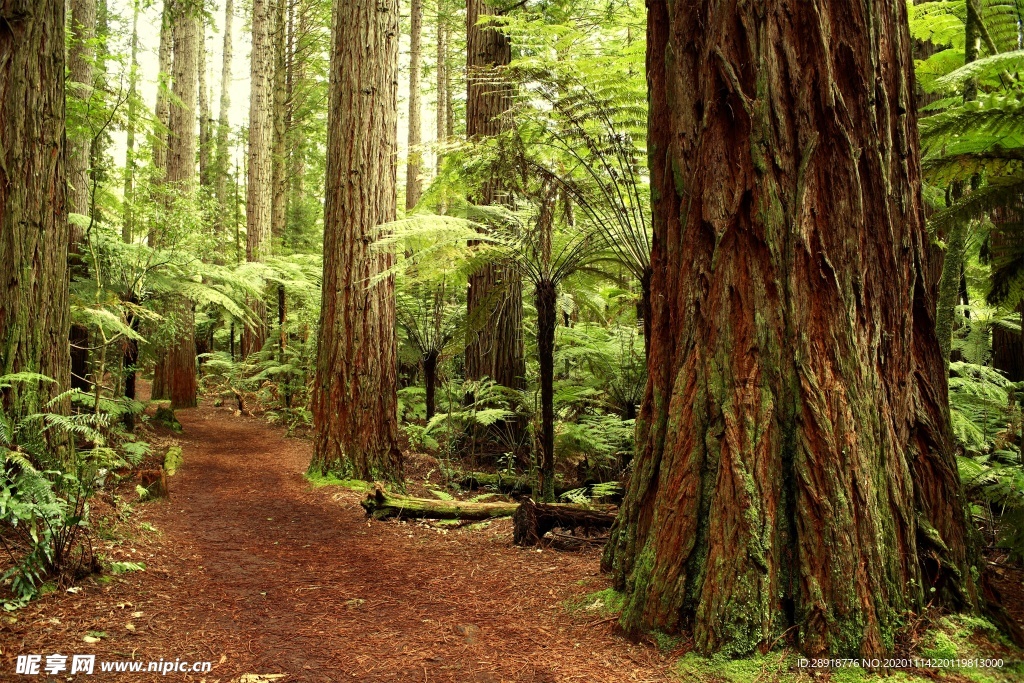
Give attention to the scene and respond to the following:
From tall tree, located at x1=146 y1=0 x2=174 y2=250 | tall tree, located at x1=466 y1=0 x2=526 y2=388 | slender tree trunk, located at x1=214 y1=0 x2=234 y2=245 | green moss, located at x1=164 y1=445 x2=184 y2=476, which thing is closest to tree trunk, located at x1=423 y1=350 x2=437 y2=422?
tall tree, located at x1=466 y1=0 x2=526 y2=388

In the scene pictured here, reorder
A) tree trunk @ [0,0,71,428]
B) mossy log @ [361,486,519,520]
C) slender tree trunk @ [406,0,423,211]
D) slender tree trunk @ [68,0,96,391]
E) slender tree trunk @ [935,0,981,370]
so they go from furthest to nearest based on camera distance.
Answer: slender tree trunk @ [406,0,423,211] < slender tree trunk @ [68,0,96,391] < mossy log @ [361,486,519,520] < tree trunk @ [0,0,71,428] < slender tree trunk @ [935,0,981,370]

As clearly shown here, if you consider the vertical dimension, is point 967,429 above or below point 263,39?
below

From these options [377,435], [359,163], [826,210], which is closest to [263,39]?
[359,163]

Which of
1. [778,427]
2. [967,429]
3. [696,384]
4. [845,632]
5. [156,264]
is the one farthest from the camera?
[156,264]

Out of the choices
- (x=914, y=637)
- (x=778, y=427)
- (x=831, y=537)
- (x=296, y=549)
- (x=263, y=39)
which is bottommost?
(x=296, y=549)

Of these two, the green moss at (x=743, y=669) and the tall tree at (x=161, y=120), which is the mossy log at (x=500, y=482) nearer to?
the green moss at (x=743, y=669)

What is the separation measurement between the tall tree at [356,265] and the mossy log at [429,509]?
1.36m

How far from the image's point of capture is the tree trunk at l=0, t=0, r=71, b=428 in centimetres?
351

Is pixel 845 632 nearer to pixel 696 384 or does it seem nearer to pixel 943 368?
pixel 696 384

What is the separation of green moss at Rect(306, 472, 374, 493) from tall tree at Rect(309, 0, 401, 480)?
0.25 ft

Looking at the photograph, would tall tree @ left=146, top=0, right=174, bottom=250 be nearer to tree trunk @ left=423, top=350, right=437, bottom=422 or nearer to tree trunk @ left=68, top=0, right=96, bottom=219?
tree trunk @ left=68, top=0, right=96, bottom=219

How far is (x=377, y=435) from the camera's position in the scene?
6.39 meters

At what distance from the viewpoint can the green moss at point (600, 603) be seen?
2.74m

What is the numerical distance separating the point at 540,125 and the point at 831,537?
11.4ft
